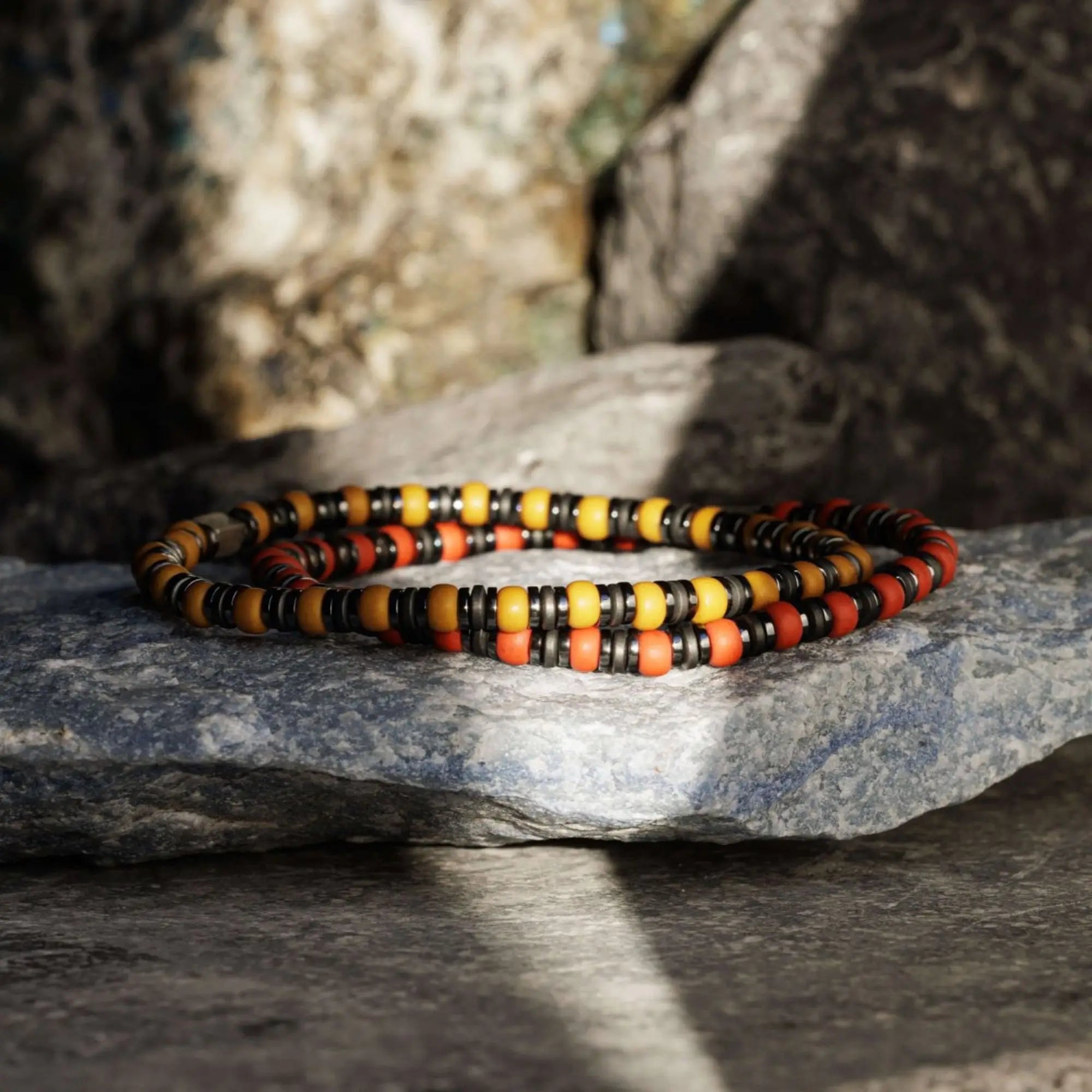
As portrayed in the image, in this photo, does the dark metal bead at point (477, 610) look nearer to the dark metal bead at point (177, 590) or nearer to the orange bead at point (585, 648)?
the orange bead at point (585, 648)

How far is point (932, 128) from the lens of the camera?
3488mm

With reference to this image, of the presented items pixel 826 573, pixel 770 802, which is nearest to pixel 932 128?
pixel 826 573

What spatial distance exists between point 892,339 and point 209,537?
2.03m

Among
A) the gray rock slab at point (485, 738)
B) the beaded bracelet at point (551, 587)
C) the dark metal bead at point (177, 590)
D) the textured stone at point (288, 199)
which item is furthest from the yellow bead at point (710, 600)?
the textured stone at point (288, 199)

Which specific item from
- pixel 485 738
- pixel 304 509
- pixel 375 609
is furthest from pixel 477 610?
pixel 304 509

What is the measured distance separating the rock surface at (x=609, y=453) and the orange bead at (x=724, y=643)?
1.12 metres

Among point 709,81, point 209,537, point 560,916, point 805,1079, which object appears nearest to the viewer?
point 805,1079

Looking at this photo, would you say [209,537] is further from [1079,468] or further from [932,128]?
[1079,468]

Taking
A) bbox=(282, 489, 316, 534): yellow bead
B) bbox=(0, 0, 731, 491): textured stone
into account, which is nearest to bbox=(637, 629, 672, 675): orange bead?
bbox=(282, 489, 316, 534): yellow bead

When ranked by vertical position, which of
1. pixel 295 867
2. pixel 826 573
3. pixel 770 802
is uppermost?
pixel 826 573

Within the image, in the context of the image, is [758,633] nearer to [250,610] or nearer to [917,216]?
[250,610]

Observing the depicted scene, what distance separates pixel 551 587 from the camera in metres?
2.28

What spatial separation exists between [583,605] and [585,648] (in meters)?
0.09

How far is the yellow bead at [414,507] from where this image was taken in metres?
2.90
